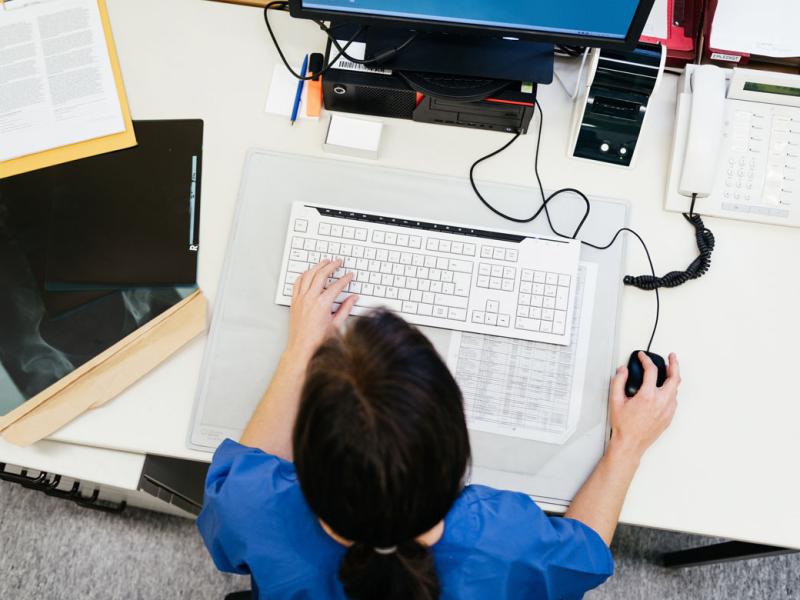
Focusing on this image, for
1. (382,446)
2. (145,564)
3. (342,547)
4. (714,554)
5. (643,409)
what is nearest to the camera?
(382,446)

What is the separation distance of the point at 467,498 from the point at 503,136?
558 mm

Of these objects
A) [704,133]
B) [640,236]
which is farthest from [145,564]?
[704,133]

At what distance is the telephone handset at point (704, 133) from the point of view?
0.95 metres

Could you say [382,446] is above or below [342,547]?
above

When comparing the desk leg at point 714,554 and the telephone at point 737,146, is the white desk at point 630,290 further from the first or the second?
the desk leg at point 714,554

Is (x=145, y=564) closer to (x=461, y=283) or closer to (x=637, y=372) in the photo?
(x=461, y=283)

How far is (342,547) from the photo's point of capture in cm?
72

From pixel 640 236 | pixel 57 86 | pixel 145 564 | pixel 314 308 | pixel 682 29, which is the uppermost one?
pixel 682 29

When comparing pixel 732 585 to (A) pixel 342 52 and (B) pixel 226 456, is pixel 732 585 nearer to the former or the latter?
(B) pixel 226 456

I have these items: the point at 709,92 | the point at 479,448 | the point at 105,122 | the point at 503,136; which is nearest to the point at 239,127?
the point at 105,122

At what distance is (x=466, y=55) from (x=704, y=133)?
1.23 ft

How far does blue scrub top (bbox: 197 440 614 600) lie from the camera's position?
713 millimetres

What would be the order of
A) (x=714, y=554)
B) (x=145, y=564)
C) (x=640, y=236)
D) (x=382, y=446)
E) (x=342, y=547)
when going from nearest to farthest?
1. (x=382, y=446)
2. (x=342, y=547)
3. (x=640, y=236)
4. (x=714, y=554)
5. (x=145, y=564)

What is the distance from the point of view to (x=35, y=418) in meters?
0.84
